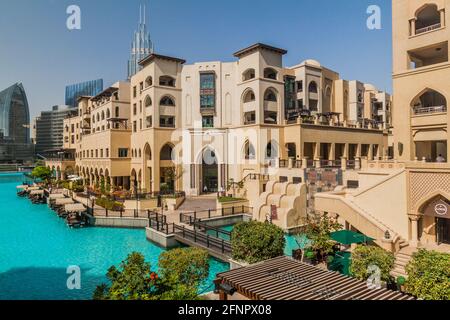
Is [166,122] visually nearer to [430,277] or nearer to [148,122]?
[148,122]

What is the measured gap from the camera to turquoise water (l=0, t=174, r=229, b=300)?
14859 mm

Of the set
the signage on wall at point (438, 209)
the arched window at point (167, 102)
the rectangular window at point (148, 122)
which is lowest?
the signage on wall at point (438, 209)

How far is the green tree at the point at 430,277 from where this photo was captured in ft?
33.0

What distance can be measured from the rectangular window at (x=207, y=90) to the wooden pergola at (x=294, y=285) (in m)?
32.1

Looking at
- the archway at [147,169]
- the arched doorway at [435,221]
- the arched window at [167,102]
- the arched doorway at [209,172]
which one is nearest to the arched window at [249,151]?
the arched doorway at [209,172]

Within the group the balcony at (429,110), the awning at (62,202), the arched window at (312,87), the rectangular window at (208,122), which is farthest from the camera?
the arched window at (312,87)

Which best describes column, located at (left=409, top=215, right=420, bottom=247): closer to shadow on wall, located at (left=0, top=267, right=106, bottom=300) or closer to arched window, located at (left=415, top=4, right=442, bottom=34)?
arched window, located at (left=415, top=4, right=442, bottom=34)

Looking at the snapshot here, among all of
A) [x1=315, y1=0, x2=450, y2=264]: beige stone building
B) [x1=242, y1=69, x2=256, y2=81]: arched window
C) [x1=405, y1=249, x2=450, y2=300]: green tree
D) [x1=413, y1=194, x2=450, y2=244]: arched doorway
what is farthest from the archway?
[x1=405, y1=249, x2=450, y2=300]: green tree

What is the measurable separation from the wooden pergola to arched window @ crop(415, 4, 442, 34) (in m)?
23.0

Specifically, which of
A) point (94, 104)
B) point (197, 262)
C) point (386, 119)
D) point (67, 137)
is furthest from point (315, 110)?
point (67, 137)

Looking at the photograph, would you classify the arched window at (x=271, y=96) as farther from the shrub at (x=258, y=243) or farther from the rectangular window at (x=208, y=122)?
the shrub at (x=258, y=243)

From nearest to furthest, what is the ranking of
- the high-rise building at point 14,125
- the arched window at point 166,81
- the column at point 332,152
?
the column at point 332,152, the arched window at point 166,81, the high-rise building at point 14,125

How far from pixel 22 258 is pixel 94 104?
4677 cm

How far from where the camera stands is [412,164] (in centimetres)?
1803
